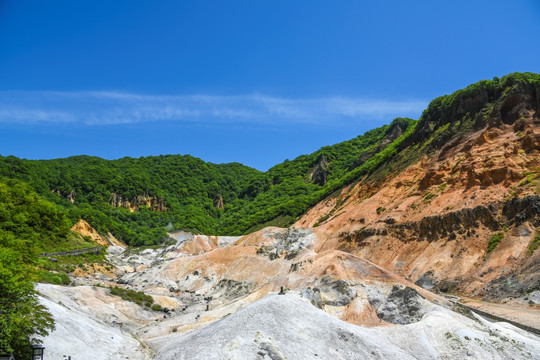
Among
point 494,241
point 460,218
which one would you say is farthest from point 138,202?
point 494,241

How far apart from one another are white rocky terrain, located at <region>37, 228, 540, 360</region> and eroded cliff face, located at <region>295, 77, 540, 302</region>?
355 inches

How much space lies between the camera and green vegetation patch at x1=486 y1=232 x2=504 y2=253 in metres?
34.4

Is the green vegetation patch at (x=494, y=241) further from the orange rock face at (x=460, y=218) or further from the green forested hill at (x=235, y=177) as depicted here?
the green forested hill at (x=235, y=177)

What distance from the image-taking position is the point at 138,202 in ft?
362

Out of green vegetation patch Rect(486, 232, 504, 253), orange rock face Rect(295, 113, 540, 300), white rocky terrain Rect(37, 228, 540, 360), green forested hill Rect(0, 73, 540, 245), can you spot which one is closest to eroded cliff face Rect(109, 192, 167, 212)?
green forested hill Rect(0, 73, 540, 245)

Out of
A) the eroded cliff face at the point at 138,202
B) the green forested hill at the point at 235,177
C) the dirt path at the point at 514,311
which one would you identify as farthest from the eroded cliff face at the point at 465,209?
the eroded cliff face at the point at 138,202

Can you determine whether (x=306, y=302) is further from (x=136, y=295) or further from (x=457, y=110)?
(x=457, y=110)

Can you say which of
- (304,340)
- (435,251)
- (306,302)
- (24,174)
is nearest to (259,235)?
(435,251)

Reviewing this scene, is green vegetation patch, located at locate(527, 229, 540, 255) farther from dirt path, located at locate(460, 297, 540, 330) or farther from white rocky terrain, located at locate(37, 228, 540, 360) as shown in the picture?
white rocky terrain, located at locate(37, 228, 540, 360)

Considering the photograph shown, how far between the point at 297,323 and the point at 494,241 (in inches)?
995

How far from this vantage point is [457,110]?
188 ft

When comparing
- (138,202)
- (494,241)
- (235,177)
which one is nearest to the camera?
(494,241)

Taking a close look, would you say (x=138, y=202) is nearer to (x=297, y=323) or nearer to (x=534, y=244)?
(x=534, y=244)

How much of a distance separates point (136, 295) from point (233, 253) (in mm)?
19057
